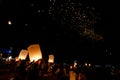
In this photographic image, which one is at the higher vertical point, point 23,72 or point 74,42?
point 74,42

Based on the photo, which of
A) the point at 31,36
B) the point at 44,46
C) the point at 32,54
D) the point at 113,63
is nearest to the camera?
the point at 32,54

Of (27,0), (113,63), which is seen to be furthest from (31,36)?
(113,63)

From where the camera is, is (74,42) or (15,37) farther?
(74,42)

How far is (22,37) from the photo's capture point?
31953 millimetres

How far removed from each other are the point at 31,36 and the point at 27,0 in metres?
12.0

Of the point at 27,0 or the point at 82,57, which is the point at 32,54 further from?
the point at 82,57

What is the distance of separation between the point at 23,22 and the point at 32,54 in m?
19.9

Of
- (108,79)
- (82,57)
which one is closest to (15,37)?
(108,79)

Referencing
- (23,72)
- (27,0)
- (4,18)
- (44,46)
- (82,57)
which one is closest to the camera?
(23,72)

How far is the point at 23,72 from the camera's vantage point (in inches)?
255

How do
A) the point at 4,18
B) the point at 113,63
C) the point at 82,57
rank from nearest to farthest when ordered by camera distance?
the point at 4,18 → the point at 82,57 → the point at 113,63

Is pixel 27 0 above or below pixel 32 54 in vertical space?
above

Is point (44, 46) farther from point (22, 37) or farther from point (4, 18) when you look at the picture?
point (4, 18)

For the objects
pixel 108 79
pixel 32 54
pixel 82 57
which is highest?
pixel 82 57
